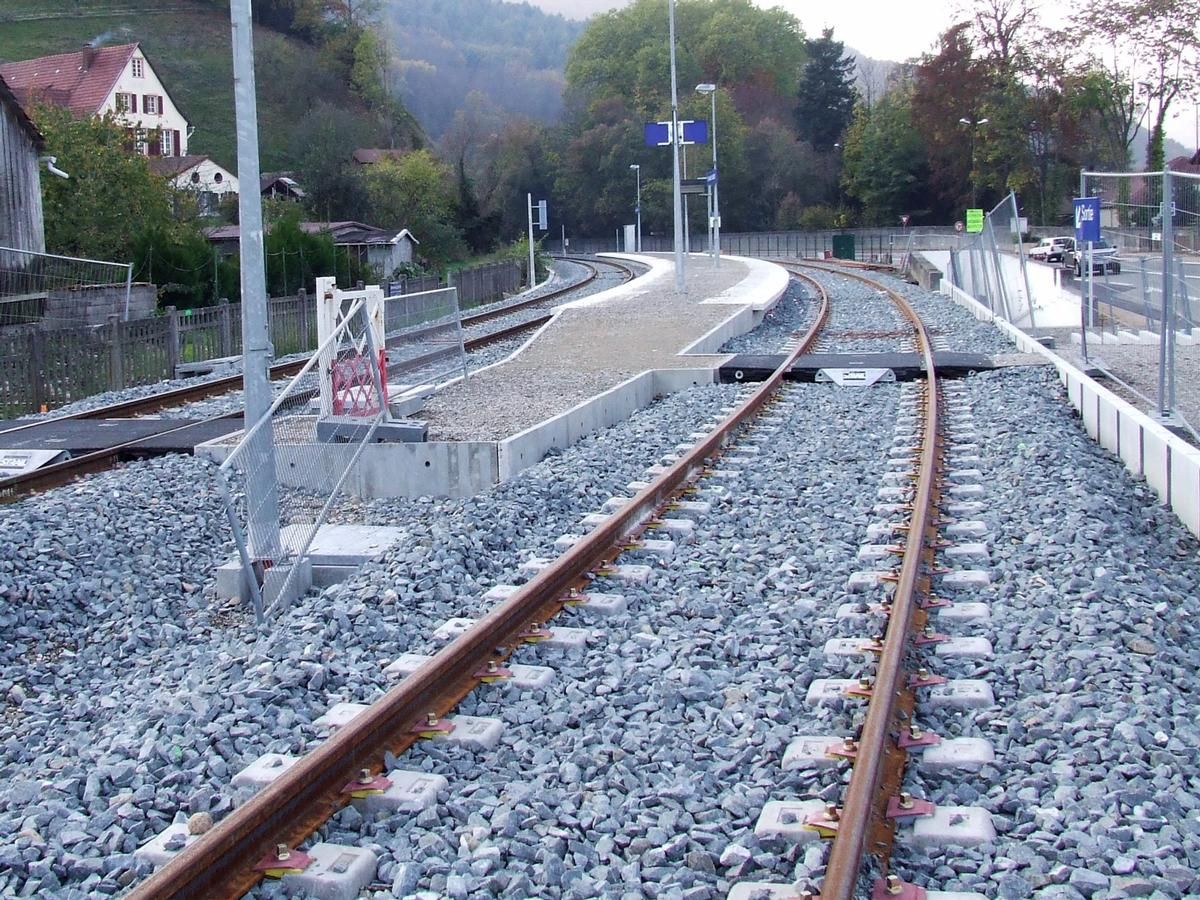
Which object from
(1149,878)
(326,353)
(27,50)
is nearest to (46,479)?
(326,353)

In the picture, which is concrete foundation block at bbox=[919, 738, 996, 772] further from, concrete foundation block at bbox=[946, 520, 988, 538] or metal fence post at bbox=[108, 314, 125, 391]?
metal fence post at bbox=[108, 314, 125, 391]

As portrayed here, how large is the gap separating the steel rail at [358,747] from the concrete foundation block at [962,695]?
1.95 m

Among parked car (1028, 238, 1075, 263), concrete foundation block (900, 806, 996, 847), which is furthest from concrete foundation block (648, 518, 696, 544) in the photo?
parked car (1028, 238, 1075, 263)

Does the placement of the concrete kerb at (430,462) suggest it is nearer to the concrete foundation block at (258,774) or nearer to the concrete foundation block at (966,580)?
the concrete foundation block at (966,580)

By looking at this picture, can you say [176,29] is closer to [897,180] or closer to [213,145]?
[213,145]

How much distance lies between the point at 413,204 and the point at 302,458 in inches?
2624

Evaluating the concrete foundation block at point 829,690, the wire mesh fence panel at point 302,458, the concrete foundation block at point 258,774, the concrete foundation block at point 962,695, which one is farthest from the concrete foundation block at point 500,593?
the concrete foundation block at point 962,695

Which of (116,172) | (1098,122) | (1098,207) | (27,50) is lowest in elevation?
(1098,207)

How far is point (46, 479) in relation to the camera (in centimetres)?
1112

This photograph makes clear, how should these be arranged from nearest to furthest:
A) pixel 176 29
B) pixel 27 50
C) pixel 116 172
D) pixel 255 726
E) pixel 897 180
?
1. pixel 255 726
2. pixel 116 172
3. pixel 897 180
4. pixel 27 50
5. pixel 176 29

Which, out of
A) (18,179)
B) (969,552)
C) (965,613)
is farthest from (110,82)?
(965,613)

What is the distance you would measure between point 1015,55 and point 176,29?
264 feet

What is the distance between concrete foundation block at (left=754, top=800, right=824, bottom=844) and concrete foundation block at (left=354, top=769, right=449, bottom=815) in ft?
3.76

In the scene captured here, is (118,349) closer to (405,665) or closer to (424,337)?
(424,337)
